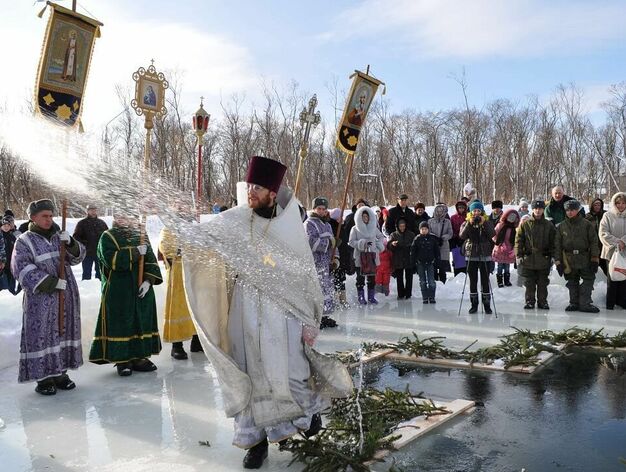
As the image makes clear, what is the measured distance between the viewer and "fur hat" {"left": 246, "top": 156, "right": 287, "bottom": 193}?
3.96 metres

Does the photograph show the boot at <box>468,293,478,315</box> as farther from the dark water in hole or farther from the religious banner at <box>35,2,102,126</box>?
the religious banner at <box>35,2,102,126</box>

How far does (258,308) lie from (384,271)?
7.53m

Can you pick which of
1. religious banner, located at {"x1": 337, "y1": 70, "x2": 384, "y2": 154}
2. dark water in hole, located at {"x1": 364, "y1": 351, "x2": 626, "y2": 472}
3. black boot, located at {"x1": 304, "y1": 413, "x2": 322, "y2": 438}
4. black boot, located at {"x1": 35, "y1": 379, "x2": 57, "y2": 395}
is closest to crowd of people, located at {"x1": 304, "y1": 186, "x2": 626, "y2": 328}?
religious banner, located at {"x1": 337, "y1": 70, "x2": 384, "y2": 154}

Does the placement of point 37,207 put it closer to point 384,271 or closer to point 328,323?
Answer: point 328,323

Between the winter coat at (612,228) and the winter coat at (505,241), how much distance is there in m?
1.75

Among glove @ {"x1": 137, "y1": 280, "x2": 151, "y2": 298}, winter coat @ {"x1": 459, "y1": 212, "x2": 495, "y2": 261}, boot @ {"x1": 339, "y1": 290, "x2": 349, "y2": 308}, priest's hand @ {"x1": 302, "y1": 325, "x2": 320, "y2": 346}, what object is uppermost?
winter coat @ {"x1": 459, "y1": 212, "x2": 495, "y2": 261}

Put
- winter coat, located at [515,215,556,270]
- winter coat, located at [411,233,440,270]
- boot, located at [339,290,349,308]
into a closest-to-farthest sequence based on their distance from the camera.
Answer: winter coat, located at [515,215,556,270]
winter coat, located at [411,233,440,270]
boot, located at [339,290,349,308]

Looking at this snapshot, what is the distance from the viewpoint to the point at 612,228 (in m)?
9.47

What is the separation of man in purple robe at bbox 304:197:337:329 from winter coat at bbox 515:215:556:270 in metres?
3.31

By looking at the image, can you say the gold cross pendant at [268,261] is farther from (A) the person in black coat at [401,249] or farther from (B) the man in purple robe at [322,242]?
(A) the person in black coat at [401,249]

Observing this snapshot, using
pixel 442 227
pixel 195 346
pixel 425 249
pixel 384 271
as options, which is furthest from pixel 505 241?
pixel 195 346

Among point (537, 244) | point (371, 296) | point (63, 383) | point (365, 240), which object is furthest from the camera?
point (371, 296)

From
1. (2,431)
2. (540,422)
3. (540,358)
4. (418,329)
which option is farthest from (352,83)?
(2,431)

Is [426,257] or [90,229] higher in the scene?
[90,229]
